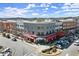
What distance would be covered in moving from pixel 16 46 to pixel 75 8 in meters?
0.44

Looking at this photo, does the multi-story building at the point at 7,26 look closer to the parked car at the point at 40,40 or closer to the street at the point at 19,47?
the street at the point at 19,47

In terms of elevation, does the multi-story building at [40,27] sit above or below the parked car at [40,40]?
above

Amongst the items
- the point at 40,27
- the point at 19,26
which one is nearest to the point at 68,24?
the point at 40,27

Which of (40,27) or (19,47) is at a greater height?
(40,27)

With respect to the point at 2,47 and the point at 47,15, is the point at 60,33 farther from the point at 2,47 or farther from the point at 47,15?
the point at 2,47

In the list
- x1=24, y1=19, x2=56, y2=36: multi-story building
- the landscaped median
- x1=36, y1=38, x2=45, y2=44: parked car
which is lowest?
the landscaped median

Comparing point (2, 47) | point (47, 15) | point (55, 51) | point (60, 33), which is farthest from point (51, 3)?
point (2, 47)

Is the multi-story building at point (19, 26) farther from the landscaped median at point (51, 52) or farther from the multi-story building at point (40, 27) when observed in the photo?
the landscaped median at point (51, 52)

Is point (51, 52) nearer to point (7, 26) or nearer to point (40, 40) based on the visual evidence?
point (40, 40)

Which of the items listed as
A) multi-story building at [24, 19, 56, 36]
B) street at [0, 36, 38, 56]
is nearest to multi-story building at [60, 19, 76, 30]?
multi-story building at [24, 19, 56, 36]

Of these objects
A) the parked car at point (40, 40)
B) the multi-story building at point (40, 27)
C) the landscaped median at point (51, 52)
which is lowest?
the landscaped median at point (51, 52)

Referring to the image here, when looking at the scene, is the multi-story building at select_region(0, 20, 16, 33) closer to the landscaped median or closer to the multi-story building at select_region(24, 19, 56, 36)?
the multi-story building at select_region(24, 19, 56, 36)

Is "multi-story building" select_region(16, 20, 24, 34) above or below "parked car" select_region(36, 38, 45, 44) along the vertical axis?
above

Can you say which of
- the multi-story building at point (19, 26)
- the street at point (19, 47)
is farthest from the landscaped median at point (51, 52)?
the multi-story building at point (19, 26)
